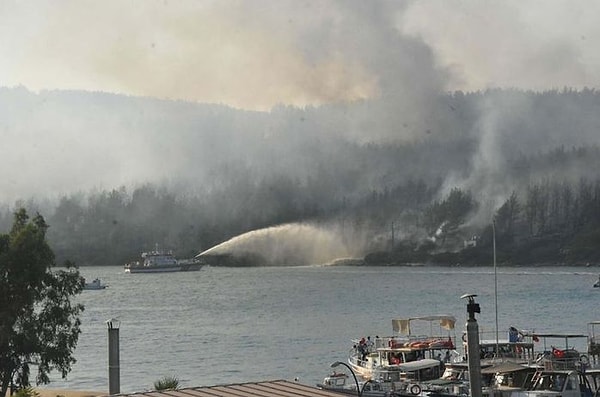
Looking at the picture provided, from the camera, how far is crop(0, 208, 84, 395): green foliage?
58.4 metres

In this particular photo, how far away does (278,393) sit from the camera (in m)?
26.8

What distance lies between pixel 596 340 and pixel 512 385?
10.8 m

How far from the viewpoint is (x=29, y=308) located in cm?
6009

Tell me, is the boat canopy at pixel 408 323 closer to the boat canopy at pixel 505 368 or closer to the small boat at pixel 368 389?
the small boat at pixel 368 389

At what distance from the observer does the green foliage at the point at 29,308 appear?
58.4 m

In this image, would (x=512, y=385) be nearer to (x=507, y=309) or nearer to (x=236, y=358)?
(x=236, y=358)

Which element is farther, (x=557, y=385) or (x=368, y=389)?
(x=368, y=389)

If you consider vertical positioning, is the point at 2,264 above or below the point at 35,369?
above

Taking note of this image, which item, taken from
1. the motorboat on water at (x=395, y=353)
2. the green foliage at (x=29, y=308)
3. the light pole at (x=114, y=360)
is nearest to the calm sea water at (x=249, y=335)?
the motorboat on water at (x=395, y=353)

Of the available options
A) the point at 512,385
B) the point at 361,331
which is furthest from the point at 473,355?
the point at 361,331

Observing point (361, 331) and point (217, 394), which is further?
point (361, 331)

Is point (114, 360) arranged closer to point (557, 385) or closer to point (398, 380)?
point (557, 385)

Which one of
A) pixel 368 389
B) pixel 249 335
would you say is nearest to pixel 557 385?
pixel 368 389

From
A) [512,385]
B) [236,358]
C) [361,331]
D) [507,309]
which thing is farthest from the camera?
[507,309]
